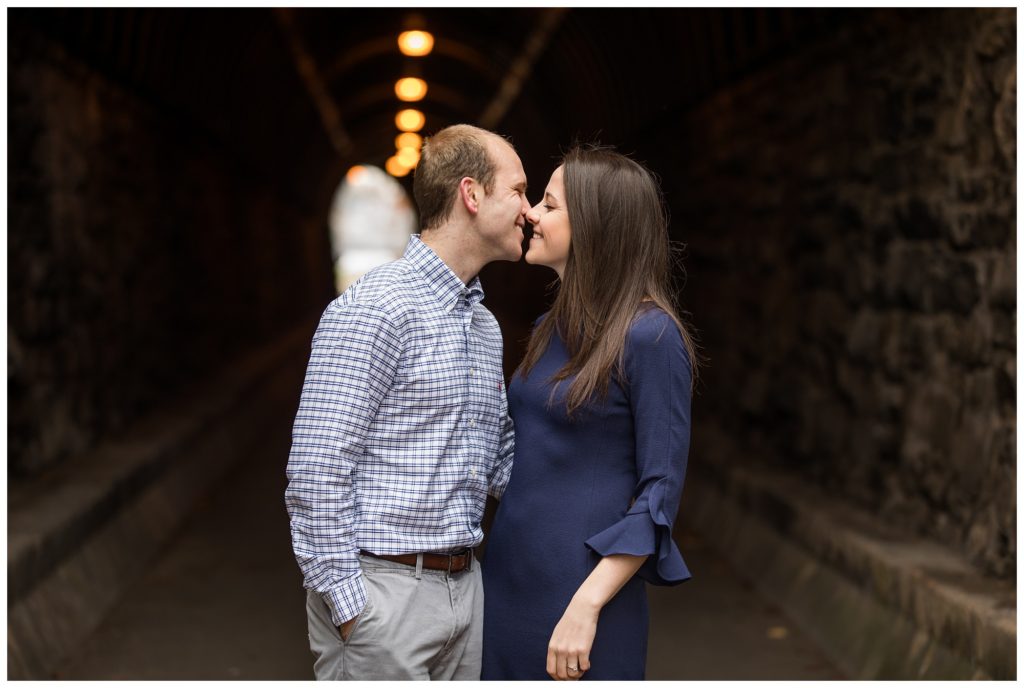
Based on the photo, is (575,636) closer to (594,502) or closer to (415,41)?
(594,502)

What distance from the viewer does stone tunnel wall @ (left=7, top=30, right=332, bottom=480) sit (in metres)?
6.53

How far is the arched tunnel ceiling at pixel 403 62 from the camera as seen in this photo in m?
7.92

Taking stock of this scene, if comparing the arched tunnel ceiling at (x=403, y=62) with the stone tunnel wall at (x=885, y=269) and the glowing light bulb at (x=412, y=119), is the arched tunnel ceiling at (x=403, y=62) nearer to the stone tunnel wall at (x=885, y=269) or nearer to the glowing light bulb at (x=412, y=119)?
the glowing light bulb at (x=412, y=119)

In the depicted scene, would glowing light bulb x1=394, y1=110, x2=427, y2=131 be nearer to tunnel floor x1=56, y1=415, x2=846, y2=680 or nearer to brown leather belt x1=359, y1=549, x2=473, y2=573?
tunnel floor x1=56, y1=415, x2=846, y2=680

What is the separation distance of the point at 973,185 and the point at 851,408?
1.71 m

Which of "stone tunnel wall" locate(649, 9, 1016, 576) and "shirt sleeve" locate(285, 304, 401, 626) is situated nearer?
"shirt sleeve" locate(285, 304, 401, 626)

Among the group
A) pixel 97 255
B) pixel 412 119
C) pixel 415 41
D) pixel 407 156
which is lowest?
pixel 97 255

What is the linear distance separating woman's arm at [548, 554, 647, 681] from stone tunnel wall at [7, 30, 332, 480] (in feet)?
14.3

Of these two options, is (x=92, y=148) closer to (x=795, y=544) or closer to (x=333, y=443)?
(x=795, y=544)

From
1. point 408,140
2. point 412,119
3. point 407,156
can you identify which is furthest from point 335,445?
point 407,156

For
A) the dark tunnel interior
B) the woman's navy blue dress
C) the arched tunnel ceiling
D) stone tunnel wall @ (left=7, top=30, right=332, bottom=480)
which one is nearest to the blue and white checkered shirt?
the woman's navy blue dress

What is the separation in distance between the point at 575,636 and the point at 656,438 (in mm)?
428

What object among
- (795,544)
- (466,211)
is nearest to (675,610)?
(795,544)

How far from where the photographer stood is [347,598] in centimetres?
263
